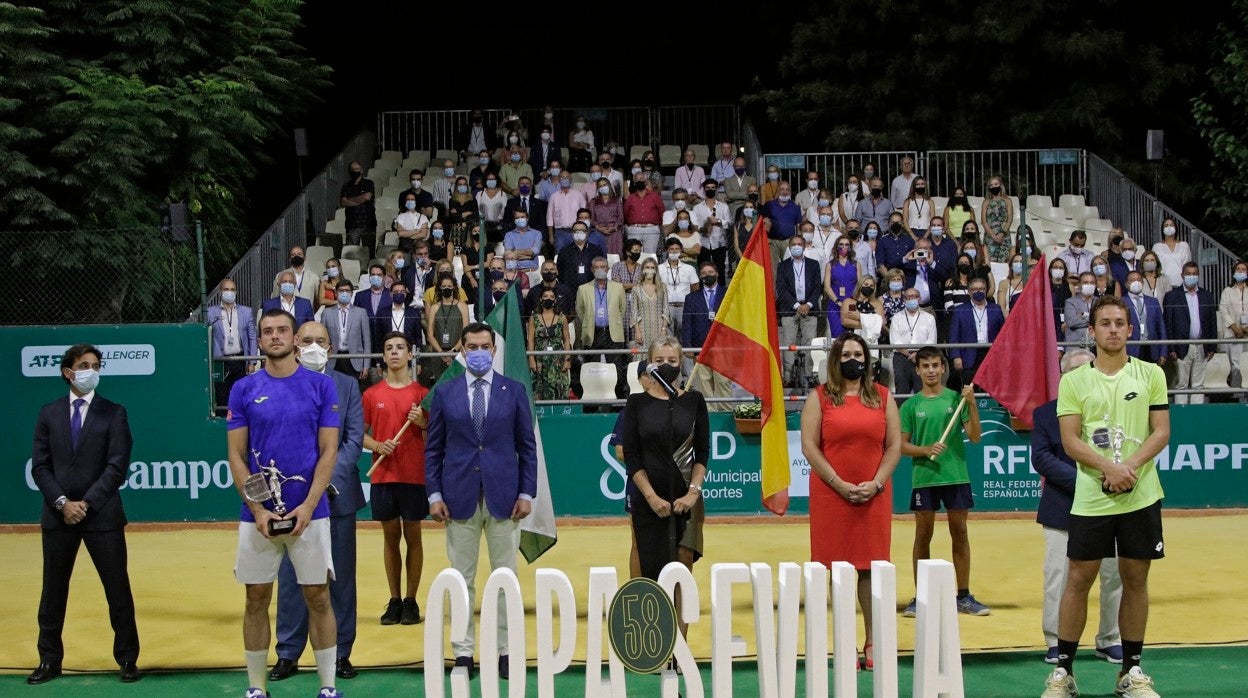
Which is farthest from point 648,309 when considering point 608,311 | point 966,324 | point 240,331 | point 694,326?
point 240,331

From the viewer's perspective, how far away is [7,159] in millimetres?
21109

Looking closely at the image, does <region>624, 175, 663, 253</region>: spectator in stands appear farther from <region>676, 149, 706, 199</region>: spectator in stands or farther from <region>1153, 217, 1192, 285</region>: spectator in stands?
<region>1153, 217, 1192, 285</region>: spectator in stands

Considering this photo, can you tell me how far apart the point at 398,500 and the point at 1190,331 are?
35.8ft

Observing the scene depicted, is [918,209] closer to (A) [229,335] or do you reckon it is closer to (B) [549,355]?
(B) [549,355]

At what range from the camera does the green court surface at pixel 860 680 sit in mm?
8320

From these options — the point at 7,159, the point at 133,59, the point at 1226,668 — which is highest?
the point at 133,59

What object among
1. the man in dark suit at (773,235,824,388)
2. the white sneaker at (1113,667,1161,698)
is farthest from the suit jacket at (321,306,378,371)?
the white sneaker at (1113,667,1161,698)

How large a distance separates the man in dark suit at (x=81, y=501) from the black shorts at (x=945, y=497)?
5.63 metres

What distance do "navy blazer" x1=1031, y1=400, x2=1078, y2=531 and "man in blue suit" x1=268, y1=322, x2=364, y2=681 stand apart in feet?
14.0

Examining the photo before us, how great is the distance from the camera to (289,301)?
17953mm

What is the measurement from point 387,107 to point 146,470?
15.4 m

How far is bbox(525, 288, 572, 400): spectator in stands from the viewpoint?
16469mm

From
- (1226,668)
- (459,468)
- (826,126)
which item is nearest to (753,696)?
(459,468)

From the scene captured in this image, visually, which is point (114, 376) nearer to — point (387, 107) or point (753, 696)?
point (753, 696)
